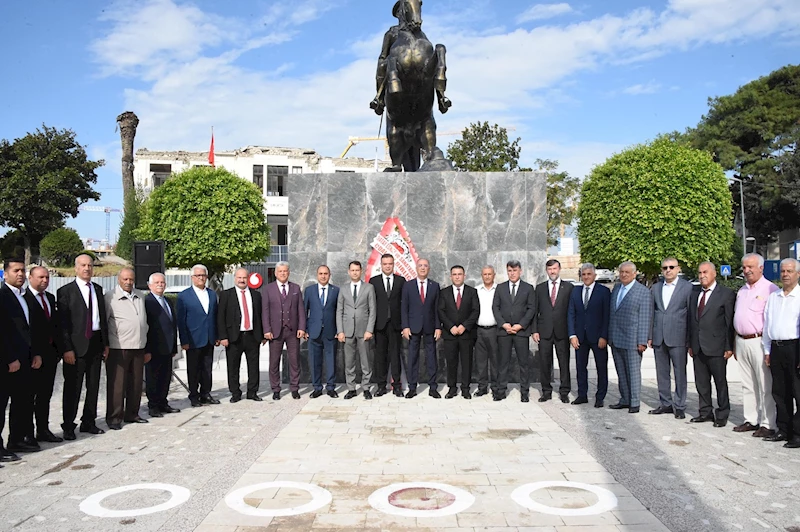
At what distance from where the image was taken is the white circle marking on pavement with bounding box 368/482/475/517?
4.28 meters

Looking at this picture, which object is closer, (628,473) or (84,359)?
(628,473)

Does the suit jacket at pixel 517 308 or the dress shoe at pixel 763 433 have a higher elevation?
the suit jacket at pixel 517 308

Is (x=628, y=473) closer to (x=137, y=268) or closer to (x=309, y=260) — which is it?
(x=309, y=260)

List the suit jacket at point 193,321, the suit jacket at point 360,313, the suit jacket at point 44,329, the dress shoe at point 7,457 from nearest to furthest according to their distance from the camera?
1. the dress shoe at point 7,457
2. the suit jacket at point 44,329
3. the suit jacket at point 193,321
4. the suit jacket at point 360,313

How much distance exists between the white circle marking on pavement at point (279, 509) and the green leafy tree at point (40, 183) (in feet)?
135

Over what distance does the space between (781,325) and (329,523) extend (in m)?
4.81

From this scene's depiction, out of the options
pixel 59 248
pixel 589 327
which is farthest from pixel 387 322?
pixel 59 248

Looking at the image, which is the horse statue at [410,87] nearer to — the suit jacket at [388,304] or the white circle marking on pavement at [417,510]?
the suit jacket at [388,304]

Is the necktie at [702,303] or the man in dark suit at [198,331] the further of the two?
the man in dark suit at [198,331]

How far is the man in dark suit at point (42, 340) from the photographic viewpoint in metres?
6.28

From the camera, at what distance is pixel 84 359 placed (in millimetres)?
6875

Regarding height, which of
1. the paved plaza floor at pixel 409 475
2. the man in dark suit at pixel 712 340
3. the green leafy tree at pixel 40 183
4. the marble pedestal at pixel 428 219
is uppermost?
the green leafy tree at pixel 40 183

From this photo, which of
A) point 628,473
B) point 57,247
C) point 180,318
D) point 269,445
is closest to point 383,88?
point 180,318

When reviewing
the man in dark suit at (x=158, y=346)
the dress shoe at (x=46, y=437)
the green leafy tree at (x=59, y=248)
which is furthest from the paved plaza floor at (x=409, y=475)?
the green leafy tree at (x=59, y=248)
